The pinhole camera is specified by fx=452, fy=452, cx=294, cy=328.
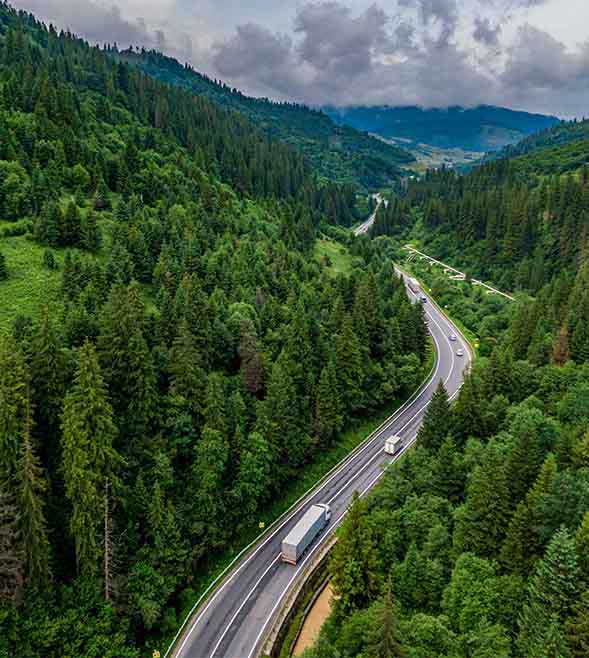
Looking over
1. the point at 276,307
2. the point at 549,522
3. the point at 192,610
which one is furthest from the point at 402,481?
the point at 276,307

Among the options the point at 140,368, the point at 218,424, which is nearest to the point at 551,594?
the point at 218,424

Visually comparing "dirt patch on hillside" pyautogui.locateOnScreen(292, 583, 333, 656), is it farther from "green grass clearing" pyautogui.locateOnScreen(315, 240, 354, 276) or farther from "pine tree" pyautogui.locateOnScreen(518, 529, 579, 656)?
"green grass clearing" pyautogui.locateOnScreen(315, 240, 354, 276)

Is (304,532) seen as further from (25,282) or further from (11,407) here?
(25,282)

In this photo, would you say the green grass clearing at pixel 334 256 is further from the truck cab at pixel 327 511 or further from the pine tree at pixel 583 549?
the pine tree at pixel 583 549

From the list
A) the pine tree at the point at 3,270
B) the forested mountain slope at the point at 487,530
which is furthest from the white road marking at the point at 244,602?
the pine tree at the point at 3,270

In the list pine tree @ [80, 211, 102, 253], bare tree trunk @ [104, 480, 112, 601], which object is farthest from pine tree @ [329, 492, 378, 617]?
pine tree @ [80, 211, 102, 253]

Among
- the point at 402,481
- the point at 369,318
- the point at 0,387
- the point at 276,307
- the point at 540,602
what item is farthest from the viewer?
the point at 369,318

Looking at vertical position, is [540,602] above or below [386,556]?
above

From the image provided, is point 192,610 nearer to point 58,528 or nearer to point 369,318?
point 58,528
